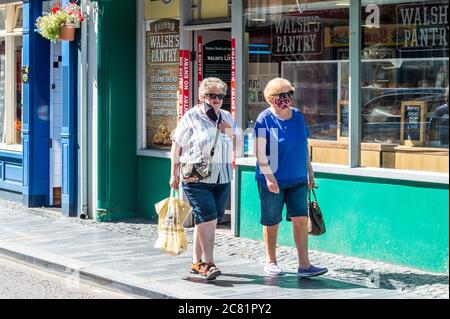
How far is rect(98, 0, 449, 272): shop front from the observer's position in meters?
8.70

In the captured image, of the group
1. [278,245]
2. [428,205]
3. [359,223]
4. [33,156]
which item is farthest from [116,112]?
[428,205]

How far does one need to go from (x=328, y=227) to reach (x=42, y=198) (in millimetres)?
5352

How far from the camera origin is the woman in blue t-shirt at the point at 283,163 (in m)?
8.15

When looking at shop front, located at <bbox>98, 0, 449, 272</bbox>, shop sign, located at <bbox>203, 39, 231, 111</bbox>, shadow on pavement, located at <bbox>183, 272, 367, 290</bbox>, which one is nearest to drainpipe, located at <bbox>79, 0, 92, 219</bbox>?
shop front, located at <bbox>98, 0, 449, 272</bbox>

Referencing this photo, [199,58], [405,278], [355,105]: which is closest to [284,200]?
[405,278]

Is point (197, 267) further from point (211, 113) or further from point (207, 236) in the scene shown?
point (211, 113)

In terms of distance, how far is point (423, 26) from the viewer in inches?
343

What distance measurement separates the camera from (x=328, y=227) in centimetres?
950

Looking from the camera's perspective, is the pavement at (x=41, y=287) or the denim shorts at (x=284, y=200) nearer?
the pavement at (x=41, y=287)

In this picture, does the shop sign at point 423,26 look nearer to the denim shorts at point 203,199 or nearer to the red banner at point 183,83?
the denim shorts at point 203,199

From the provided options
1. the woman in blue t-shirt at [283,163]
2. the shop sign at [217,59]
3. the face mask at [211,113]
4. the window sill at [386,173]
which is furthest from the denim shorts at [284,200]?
the shop sign at [217,59]

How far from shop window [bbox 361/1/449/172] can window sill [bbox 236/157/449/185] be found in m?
0.13

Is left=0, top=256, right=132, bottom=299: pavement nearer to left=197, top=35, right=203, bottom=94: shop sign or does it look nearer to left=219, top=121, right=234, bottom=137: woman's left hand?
left=219, top=121, right=234, bottom=137: woman's left hand

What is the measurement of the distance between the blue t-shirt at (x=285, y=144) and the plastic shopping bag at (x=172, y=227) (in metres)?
0.87
